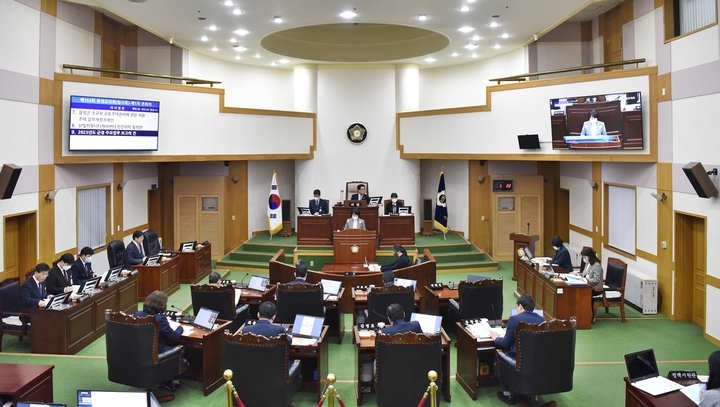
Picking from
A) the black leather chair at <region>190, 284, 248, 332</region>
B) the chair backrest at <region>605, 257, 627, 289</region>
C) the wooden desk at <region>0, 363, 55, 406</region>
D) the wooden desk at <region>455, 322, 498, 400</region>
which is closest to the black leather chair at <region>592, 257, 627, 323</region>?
the chair backrest at <region>605, 257, 627, 289</region>

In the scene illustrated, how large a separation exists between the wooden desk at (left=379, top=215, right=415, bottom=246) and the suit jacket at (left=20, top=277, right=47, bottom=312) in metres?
8.16

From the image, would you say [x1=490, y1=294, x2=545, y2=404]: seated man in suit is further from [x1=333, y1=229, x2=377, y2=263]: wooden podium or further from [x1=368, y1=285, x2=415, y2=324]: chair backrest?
[x1=333, y1=229, x2=377, y2=263]: wooden podium

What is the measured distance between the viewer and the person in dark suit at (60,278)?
27.1ft

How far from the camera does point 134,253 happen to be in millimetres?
10984

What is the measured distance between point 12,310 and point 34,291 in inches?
36.8

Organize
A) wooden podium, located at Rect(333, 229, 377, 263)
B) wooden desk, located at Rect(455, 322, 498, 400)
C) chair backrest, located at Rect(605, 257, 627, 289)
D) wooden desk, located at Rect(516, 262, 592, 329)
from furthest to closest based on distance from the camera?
1. wooden podium, located at Rect(333, 229, 377, 263)
2. chair backrest, located at Rect(605, 257, 627, 289)
3. wooden desk, located at Rect(516, 262, 592, 329)
4. wooden desk, located at Rect(455, 322, 498, 400)

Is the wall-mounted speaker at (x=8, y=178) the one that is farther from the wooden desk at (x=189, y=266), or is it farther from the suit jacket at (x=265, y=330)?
the suit jacket at (x=265, y=330)

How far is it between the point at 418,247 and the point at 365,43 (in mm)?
6667

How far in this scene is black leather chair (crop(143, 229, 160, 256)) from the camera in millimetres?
12531

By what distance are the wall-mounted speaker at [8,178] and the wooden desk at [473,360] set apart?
25.2ft

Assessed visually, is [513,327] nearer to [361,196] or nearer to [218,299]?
[218,299]

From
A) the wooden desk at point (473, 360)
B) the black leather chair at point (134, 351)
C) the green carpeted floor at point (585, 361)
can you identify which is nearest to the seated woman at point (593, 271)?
the green carpeted floor at point (585, 361)

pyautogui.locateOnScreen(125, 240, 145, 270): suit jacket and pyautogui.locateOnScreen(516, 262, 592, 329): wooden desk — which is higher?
pyautogui.locateOnScreen(125, 240, 145, 270): suit jacket

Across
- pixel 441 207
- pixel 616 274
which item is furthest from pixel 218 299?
pixel 441 207
